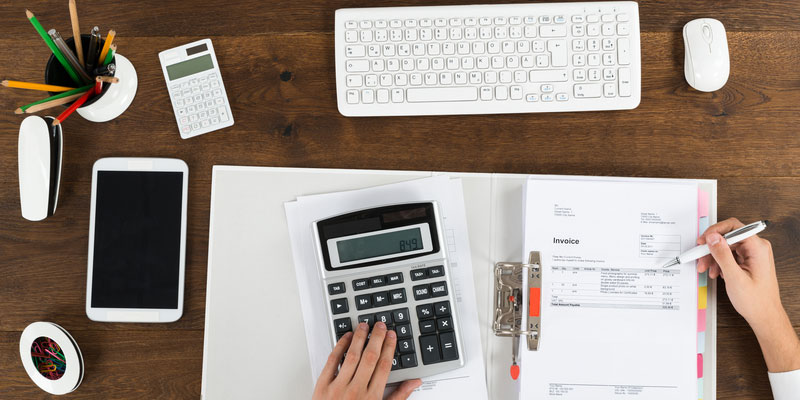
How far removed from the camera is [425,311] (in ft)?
2.43

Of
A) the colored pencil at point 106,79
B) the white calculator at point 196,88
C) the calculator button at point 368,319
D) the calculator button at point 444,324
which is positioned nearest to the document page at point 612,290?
the calculator button at point 444,324

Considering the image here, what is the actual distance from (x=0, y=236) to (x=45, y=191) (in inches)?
5.4

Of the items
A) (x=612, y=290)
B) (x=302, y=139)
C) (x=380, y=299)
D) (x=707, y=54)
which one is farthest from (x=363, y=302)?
(x=707, y=54)

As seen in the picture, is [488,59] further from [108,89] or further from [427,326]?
[108,89]

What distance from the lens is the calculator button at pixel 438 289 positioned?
743 millimetres

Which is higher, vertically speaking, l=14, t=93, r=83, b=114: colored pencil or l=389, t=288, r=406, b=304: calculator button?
l=14, t=93, r=83, b=114: colored pencil

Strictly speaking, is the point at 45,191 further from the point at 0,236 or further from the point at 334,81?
the point at 334,81

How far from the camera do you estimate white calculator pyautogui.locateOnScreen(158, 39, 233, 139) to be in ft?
2.58

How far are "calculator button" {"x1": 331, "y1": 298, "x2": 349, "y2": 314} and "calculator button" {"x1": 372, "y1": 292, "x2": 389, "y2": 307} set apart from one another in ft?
0.13

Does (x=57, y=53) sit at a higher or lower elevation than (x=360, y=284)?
higher

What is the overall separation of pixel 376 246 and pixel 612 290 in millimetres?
353

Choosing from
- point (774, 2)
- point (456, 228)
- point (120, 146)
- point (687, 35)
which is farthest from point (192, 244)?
point (774, 2)

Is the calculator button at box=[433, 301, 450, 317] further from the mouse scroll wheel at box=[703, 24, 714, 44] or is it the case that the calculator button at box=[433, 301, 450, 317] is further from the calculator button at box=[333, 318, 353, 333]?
the mouse scroll wheel at box=[703, 24, 714, 44]

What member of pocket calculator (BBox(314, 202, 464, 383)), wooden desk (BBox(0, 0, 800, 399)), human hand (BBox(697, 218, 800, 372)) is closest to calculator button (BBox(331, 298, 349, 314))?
pocket calculator (BBox(314, 202, 464, 383))
